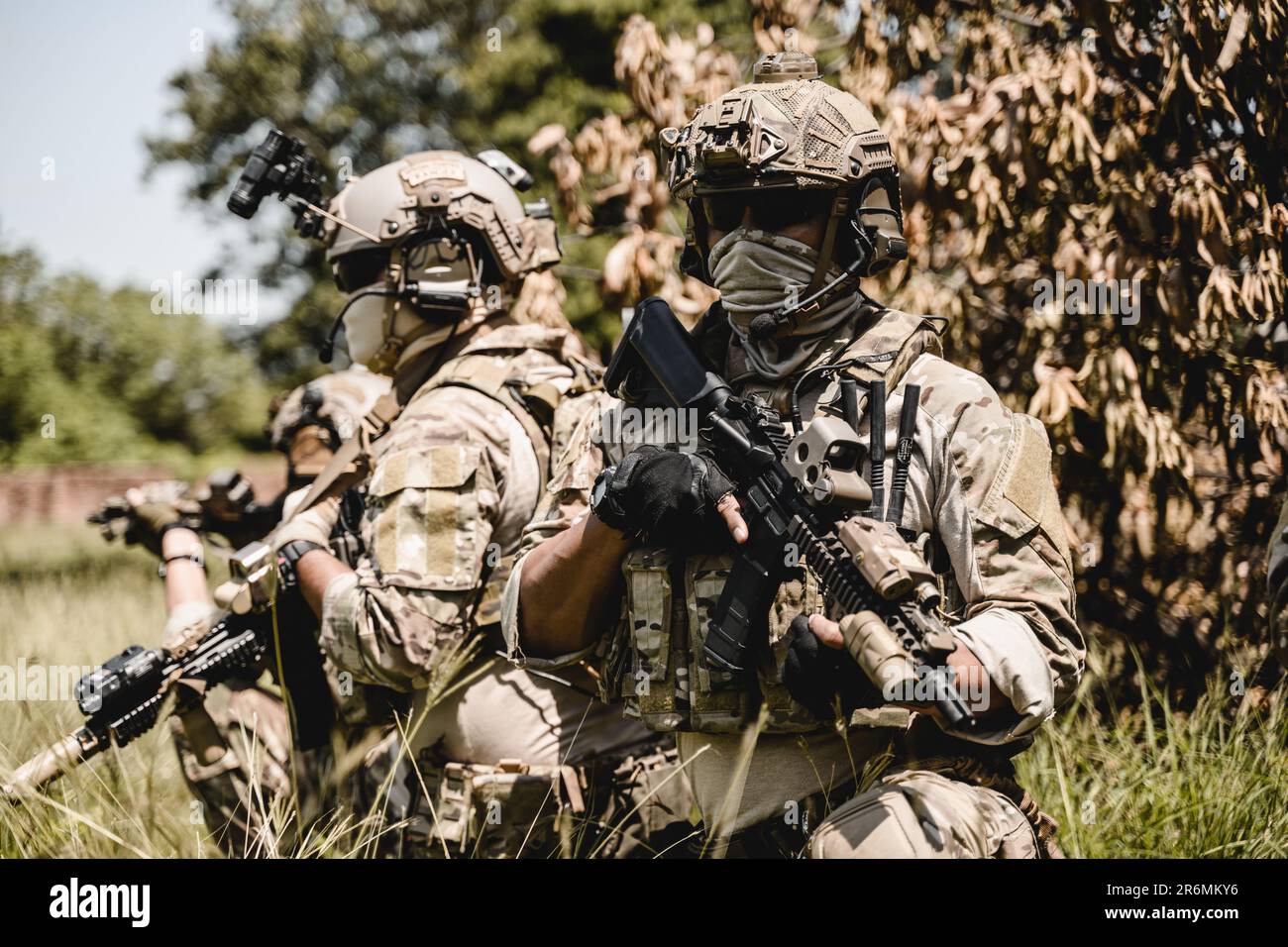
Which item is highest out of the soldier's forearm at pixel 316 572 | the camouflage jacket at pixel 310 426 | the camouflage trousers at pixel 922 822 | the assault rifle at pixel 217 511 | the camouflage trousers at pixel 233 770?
the camouflage jacket at pixel 310 426

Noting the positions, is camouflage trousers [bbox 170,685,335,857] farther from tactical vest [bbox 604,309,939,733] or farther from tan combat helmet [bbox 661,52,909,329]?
tan combat helmet [bbox 661,52,909,329]

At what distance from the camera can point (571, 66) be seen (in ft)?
46.3

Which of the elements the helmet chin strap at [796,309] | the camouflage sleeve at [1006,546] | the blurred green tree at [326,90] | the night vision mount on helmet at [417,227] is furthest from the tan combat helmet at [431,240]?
the blurred green tree at [326,90]

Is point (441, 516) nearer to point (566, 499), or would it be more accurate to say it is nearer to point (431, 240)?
point (566, 499)

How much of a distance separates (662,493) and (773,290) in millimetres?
518

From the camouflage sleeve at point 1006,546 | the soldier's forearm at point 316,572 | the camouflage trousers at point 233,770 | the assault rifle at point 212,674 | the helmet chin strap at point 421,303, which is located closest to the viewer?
the camouflage sleeve at point 1006,546

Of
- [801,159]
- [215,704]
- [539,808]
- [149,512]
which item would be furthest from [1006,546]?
[215,704]

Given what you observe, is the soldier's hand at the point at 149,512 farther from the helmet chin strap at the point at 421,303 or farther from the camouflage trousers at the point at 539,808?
the camouflage trousers at the point at 539,808

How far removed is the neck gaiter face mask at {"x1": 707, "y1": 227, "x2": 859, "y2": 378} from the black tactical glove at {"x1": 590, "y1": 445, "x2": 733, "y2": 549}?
0.31 metres

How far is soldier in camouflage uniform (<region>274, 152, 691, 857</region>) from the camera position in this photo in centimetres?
307

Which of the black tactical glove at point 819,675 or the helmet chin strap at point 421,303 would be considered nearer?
the black tactical glove at point 819,675

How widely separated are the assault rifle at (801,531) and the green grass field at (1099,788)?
125 centimetres

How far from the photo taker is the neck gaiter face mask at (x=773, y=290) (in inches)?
99.0
